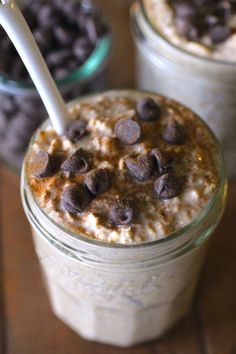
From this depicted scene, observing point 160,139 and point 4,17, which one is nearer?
point 4,17

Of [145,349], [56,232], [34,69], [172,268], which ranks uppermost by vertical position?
[34,69]

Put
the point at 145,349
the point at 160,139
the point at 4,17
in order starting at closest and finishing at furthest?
the point at 4,17
the point at 160,139
the point at 145,349

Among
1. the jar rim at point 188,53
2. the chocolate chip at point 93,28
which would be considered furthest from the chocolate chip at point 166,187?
the chocolate chip at point 93,28

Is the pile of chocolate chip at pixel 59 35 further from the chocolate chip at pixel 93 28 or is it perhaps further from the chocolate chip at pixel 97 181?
the chocolate chip at pixel 97 181

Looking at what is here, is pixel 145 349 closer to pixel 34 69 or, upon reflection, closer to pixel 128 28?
pixel 34 69

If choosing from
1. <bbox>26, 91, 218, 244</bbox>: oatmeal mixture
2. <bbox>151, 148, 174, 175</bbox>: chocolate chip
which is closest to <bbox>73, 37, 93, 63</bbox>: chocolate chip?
<bbox>26, 91, 218, 244</bbox>: oatmeal mixture

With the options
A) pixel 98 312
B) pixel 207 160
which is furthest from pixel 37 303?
pixel 207 160

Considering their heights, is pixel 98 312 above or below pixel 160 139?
below
